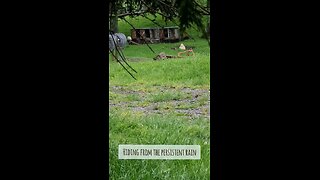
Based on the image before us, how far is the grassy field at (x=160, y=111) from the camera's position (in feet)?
5.67

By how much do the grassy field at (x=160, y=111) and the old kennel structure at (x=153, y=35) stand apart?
0.09 ft

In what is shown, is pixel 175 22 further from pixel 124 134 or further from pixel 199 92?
pixel 124 134

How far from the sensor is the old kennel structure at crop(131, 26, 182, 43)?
1721mm

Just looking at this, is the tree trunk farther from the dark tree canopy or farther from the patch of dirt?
the patch of dirt

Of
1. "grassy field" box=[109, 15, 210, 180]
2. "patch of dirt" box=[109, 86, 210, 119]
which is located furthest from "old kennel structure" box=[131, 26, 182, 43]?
"patch of dirt" box=[109, 86, 210, 119]

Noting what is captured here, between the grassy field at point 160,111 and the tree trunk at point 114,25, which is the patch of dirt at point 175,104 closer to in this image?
the grassy field at point 160,111

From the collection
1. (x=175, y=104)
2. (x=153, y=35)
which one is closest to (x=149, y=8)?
(x=153, y=35)

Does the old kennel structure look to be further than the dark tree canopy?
Yes

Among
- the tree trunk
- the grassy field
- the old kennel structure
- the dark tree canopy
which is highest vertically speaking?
the dark tree canopy

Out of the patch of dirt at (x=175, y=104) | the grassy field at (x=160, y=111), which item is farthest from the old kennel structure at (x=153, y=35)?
the patch of dirt at (x=175, y=104)

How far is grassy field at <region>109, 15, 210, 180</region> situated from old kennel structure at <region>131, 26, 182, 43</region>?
0.03 meters

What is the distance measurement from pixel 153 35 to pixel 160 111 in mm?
248

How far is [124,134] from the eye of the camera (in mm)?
1769
